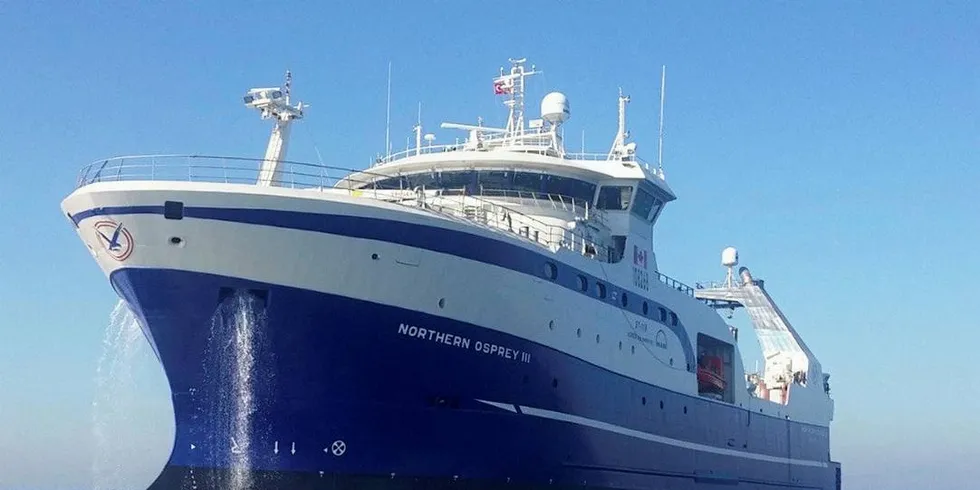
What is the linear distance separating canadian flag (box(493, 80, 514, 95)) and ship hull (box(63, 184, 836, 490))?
32.7 ft

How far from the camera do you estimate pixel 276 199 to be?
17.2 metres

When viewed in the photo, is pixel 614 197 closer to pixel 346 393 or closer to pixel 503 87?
pixel 503 87

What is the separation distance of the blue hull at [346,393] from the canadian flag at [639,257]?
5359mm

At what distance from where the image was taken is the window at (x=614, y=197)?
83.3 ft

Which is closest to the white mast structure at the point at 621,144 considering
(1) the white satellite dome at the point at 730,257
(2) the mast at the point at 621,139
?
(2) the mast at the point at 621,139

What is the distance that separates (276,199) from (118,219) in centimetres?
280

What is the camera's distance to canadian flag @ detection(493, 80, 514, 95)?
28906 millimetres

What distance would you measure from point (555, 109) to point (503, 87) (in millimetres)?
2298

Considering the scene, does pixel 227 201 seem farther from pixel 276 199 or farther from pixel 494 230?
pixel 494 230

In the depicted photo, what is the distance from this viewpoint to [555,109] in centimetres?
2738

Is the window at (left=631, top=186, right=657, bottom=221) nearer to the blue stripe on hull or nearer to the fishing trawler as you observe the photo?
the fishing trawler

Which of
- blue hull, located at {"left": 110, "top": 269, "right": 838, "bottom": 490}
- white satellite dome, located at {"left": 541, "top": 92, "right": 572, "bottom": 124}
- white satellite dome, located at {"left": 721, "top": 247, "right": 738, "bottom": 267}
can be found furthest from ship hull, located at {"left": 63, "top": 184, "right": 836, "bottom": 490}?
white satellite dome, located at {"left": 721, "top": 247, "right": 738, "bottom": 267}

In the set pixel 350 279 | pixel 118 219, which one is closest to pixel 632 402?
pixel 350 279

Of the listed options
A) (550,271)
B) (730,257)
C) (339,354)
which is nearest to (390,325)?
(339,354)
